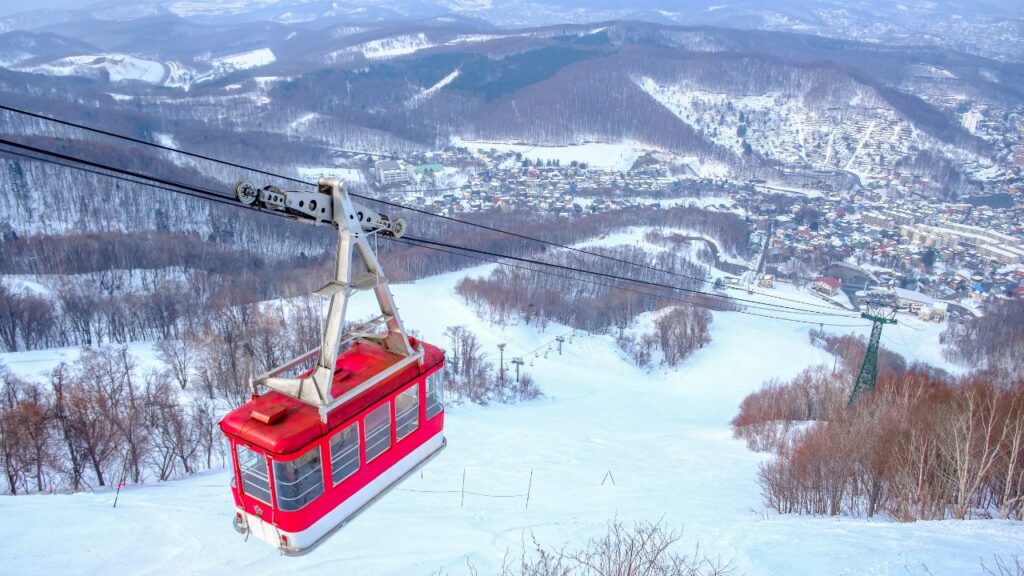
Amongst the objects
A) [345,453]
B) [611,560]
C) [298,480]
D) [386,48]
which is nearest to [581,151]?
[386,48]

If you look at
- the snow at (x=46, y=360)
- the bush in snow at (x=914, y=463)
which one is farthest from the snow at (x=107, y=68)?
the bush in snow at (x=914, y=463)

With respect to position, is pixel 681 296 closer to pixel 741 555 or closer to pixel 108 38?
pixel 741 555

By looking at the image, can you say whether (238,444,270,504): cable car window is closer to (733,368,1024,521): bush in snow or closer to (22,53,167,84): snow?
(733,368,1024,521): bush in snow

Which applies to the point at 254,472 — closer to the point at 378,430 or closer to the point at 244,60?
the point at 378,430

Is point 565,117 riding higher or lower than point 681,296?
higher

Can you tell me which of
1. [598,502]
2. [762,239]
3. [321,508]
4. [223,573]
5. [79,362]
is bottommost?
[762,239]

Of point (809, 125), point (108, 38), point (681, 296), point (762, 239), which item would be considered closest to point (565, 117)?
point (809, 125)

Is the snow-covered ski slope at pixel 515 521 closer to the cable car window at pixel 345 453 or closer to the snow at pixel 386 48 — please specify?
the cable car window at pixel 345 453
